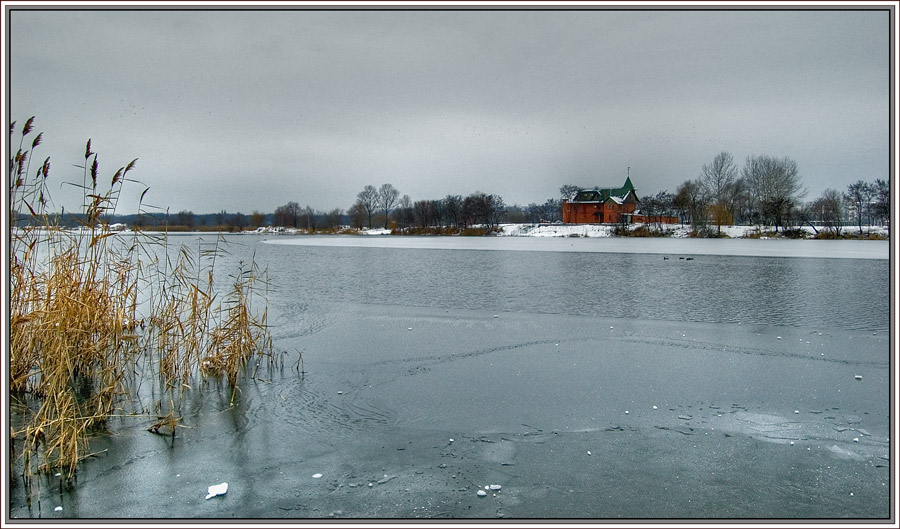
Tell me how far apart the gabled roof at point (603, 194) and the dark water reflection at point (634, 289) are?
161 ft

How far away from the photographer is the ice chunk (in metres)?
3.07

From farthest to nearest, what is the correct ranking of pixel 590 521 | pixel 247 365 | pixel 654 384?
pixel 247 365, pixel 654 384, pixel 590 521

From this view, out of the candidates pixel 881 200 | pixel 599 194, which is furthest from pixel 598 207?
pixel 881 200

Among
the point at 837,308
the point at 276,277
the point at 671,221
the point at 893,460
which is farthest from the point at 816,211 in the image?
the point at 893,460

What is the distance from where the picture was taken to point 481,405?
14.8 feet

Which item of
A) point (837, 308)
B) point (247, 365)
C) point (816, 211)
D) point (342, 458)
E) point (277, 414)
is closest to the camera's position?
point (342, 458)

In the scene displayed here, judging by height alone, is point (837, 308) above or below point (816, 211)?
below

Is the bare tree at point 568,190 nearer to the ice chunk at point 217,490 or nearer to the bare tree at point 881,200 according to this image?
the bare tree at point 881,200

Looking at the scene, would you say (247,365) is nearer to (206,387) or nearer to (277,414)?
(206,387)

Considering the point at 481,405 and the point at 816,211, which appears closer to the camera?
the point at 481,405

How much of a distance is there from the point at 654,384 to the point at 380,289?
763 centimetres

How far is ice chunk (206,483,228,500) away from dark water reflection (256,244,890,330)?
650 centimetres

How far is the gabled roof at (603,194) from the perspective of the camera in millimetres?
66938

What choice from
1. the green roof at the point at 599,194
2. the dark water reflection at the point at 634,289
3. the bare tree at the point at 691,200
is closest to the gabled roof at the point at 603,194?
the green roof at the point at 599,194
